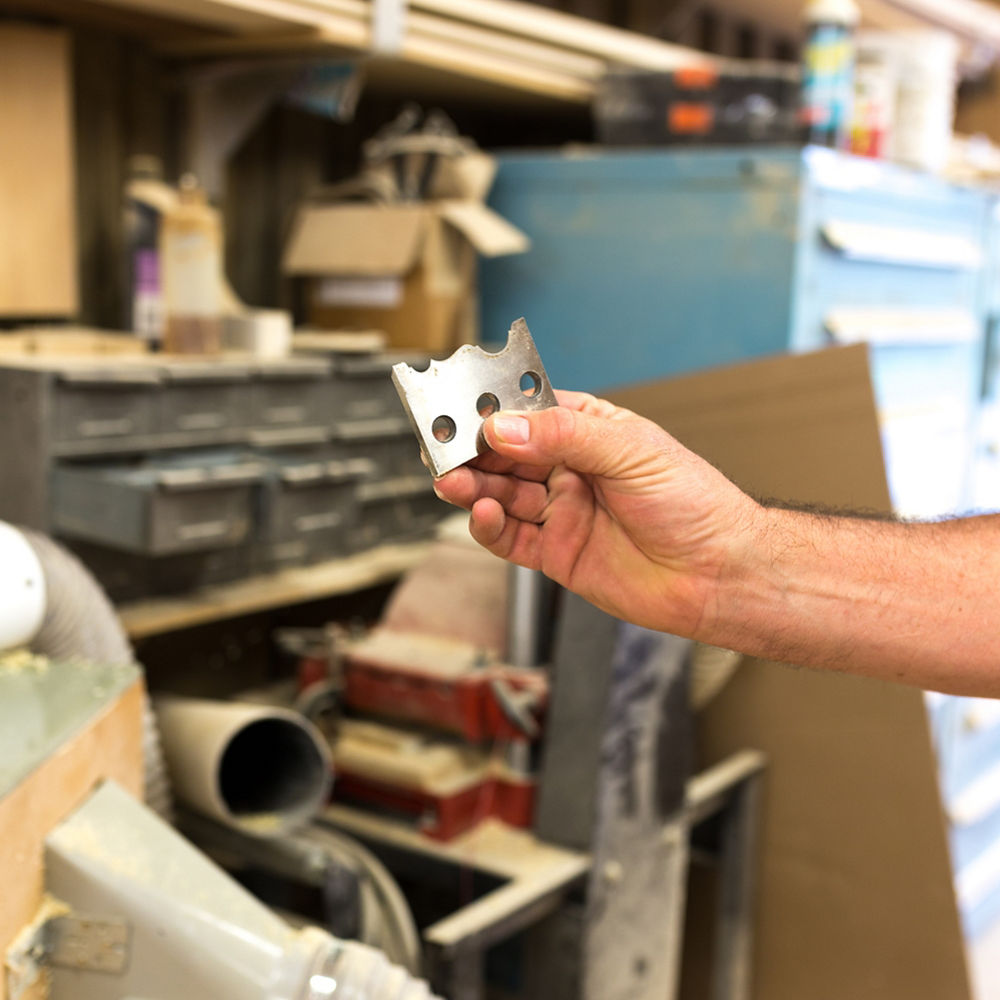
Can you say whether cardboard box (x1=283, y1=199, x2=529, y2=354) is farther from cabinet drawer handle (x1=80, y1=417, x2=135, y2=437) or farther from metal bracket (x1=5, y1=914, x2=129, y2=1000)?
metal bracket (x1=5, y1=914, x2=129, y2=1000)

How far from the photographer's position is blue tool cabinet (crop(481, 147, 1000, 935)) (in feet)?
6.22

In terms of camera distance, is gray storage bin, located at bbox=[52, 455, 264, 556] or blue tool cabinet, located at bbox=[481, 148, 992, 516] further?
blue tool cabinet, located at bbox=[481, 148, 992, 516]

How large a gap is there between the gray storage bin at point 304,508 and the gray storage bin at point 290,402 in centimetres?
4

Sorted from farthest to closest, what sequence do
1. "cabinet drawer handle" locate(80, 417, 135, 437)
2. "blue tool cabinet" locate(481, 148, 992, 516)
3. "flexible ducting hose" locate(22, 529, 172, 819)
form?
"blue tool cabinet" locate(481, 148, 992, 516) < "cabinet drawer handle" locate(80, 417, 135, 437) < "flexible ducting hose" locate(22, 529, 172, 819)

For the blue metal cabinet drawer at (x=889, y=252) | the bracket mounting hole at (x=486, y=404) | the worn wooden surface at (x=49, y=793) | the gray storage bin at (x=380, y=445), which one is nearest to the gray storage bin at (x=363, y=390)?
the gray storage bin at (x=380, y=445)

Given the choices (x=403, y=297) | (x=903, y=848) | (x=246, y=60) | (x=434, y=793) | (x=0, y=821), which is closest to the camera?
(x=0, y=821)

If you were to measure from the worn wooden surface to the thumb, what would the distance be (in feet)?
1.36

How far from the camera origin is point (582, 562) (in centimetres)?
96

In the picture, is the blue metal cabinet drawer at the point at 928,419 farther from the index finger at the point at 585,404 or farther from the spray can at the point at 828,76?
the index finger at the point at 585,404

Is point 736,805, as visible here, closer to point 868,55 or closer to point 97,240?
point 97,240

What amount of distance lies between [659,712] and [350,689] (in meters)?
0.41

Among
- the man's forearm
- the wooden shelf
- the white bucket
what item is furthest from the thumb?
the white bucket

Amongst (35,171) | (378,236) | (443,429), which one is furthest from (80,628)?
(378,236)

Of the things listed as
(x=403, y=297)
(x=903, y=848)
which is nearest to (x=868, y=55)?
(x=403, y=297)
